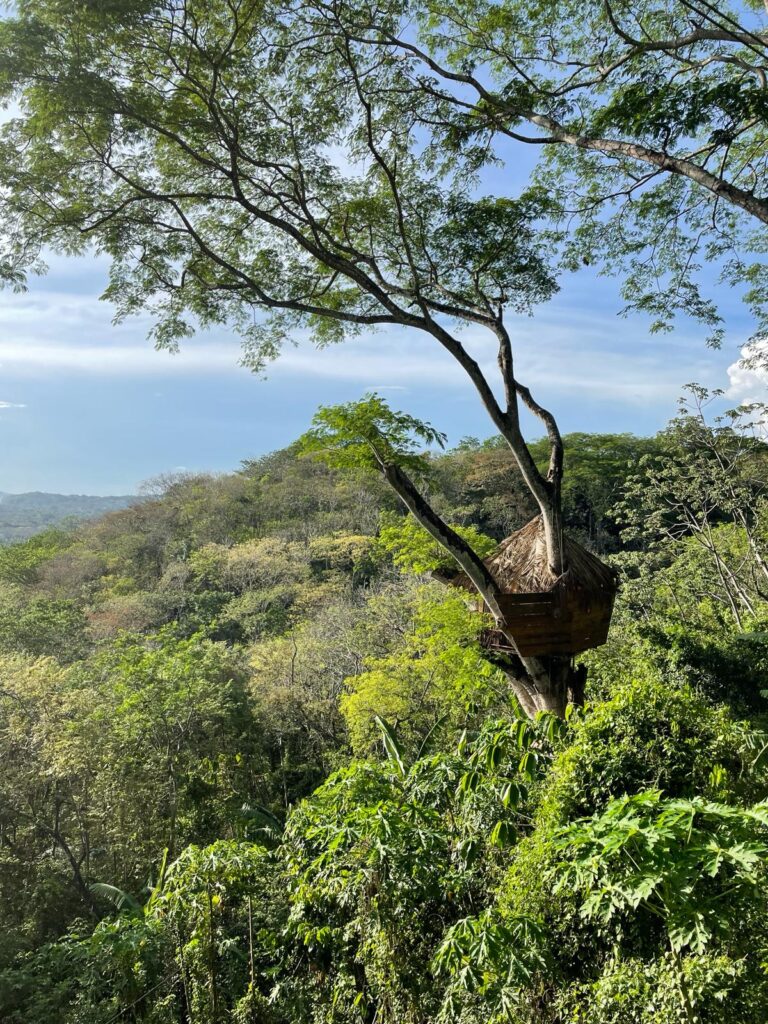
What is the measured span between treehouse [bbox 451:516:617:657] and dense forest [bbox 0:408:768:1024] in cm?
57

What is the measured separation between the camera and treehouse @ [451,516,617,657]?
13.6 feet

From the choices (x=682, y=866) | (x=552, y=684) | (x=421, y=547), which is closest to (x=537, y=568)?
(x=552, y=684)

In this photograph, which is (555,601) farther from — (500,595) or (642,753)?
(642,753)

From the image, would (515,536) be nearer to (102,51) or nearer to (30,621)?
(102,51)

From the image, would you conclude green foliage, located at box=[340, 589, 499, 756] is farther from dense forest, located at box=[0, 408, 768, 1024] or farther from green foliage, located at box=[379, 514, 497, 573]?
green foliage, located at box=[379, 514, 497, 573]

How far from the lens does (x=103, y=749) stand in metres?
8.28

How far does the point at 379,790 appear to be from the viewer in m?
2.92

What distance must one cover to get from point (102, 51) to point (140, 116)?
387 millimetres

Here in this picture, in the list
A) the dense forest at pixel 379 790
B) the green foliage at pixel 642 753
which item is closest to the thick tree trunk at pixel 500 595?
the dense forest at pixel 379 790

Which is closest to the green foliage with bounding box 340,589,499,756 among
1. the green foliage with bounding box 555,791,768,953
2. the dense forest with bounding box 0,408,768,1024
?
the dense forest with bounding box 0,408,768,1024

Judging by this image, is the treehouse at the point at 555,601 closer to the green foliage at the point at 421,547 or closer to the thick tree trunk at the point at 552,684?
the thick tree trunk at the point at 552,684

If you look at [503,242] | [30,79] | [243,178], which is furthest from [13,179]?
[503,242]

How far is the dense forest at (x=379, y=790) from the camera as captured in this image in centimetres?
177

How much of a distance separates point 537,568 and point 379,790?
2114 millimetres
